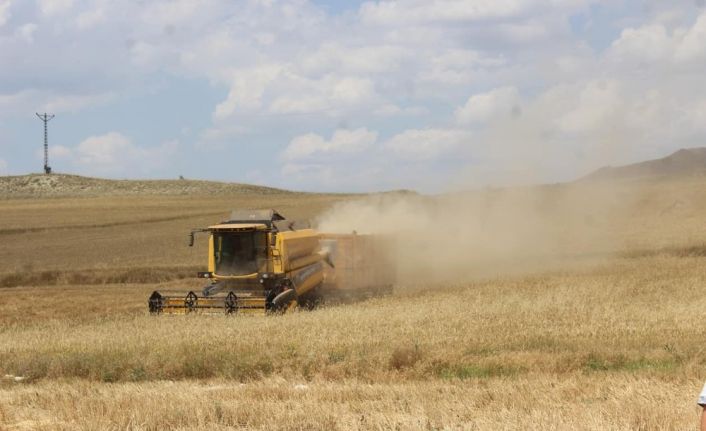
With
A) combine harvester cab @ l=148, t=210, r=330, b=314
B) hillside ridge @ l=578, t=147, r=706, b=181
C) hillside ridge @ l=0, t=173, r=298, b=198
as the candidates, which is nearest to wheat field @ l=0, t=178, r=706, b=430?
combine harvester cab @ l=148, t=210, r=330, b=314

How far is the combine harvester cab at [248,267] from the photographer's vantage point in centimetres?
2272

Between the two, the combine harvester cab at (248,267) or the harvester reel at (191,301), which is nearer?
the harvester reel at (191,301)

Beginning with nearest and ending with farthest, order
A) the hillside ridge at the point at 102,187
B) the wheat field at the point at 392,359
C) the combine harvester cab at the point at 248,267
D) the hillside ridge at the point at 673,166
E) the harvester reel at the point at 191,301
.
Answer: the wheat field at the point at 392,359 < the harvester reel at the point at 191,301 < the combine harvester cab at the point at 248,267 < the hillside ridge at the point at 673,166 < the hillside ridge at the point at 102,187

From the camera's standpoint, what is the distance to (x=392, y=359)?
1332 cm

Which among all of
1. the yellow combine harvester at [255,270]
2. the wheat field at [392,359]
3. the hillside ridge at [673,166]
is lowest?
the wheat field at [392,359]

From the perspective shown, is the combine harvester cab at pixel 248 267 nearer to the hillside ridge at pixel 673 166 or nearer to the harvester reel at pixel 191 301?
the harvester reel at pixel 191 301

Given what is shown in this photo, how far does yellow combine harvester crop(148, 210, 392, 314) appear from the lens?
2255cm

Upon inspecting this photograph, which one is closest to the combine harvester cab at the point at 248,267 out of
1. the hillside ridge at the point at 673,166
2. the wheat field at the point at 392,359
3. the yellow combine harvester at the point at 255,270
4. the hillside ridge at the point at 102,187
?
the yellow combine harvester at the point at 255,270

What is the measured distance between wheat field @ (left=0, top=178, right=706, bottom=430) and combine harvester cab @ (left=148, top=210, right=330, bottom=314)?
146cm

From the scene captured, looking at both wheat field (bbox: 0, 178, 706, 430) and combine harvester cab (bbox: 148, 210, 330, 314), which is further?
combine harvester cab (bbox: 148, 210, 330, 314)

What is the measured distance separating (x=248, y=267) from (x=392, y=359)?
11.4 meters

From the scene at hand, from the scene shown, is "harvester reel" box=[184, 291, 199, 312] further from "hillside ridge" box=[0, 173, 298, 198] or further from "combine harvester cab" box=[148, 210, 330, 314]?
"hillside ridge" box=[0, 173, 298, 198]

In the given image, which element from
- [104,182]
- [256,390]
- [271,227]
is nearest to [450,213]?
[271,227]

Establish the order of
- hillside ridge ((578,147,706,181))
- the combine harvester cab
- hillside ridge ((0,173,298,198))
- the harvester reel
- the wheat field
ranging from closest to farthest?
the wheat field
the harvester reel
the combine harvester cab
hillside ridge ((578,147,706,181))
hillside ridge ((0,173,298,198))
